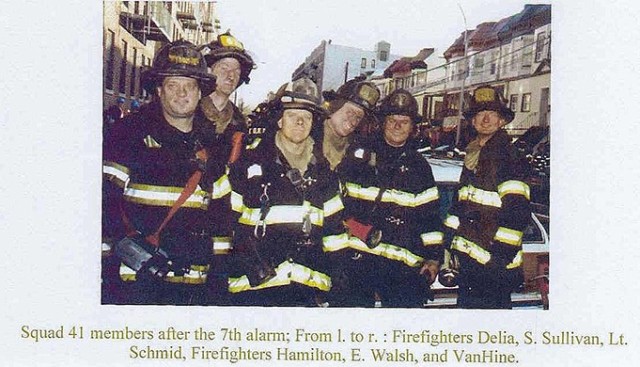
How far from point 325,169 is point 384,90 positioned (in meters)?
0.63

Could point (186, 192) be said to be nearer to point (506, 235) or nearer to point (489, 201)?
point (489, 201)

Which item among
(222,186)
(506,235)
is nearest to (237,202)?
(222,186)

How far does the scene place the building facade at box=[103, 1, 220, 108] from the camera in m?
3.92

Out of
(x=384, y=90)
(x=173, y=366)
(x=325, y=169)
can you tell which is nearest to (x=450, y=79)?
(x=384, y=90)

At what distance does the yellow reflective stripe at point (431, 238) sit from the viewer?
405 cm

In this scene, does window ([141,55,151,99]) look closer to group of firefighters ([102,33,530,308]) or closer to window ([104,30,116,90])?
group of firefighters ([102,33,530,308])

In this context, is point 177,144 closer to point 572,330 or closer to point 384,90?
point 384,90

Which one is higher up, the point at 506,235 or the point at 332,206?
the point at 332,206

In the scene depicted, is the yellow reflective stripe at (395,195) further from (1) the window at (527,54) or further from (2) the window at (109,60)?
(2) the window at (109,60)

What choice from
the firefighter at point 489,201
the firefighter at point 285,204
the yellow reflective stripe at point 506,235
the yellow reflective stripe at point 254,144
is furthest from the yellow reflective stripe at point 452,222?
the yellow reflective stripe at point 254,144

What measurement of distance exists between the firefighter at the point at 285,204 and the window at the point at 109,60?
0.96m

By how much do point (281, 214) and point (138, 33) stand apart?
4.74ft

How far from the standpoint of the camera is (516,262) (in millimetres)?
4086

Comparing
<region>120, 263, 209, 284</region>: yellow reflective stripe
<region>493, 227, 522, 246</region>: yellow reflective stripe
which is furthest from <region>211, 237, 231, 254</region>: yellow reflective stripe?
<region>493, 227, 522, 246</region>: yellow reflective stripe
